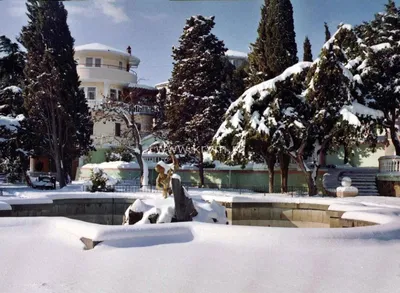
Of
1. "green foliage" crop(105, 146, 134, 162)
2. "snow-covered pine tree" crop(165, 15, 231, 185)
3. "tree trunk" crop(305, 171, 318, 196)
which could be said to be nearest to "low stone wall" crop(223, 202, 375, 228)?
"tree trunk" crop(305, 171, 318, 196)

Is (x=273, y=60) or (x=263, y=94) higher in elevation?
(x=273, y=60)

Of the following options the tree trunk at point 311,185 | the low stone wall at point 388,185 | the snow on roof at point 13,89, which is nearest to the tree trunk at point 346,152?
the low stone wall at point 388,185

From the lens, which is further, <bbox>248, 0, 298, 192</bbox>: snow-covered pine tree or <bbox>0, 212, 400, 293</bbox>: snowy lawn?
<bbox>248, 0, 298, 192</bbox>: snow-covered pine tree

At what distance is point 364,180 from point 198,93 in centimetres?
927

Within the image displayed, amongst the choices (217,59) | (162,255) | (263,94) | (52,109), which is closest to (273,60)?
(263,94)

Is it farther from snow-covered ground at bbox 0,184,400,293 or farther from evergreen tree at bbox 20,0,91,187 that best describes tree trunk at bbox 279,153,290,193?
snow-covered ground at bbox 0,184,400,293

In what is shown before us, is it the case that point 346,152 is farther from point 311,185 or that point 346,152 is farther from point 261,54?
point 261,54

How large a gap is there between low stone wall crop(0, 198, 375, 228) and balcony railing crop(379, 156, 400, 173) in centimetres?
967

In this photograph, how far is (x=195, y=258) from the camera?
19.9ft

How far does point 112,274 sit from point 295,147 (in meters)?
15.4

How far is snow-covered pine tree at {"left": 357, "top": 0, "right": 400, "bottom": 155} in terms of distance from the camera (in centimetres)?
2091

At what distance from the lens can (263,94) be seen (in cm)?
1908

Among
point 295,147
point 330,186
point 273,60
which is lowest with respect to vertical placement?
point 330,186

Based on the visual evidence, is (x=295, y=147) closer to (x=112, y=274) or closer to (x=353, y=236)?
(x=353, y=236)
